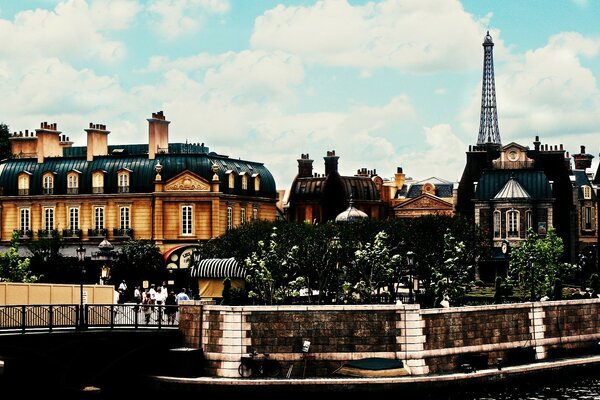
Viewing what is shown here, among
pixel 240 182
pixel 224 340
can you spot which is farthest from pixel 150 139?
pixel 224 340

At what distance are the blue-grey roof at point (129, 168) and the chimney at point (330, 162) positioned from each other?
29704mm

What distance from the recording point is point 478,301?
229 feet

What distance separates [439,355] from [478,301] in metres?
12.2

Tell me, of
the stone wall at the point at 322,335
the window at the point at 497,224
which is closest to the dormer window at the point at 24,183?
the window at the point at 497,224

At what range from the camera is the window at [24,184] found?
104 m

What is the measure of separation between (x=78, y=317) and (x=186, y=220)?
46.1 meters

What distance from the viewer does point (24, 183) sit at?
104m

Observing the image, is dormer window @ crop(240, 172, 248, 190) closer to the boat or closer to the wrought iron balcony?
the wrought iron balcony

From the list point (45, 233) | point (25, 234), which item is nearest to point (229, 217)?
point (45, 233)

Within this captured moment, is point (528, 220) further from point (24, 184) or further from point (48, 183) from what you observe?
point (24, 184)

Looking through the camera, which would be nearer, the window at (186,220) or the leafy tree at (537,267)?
the leafy tree at (537,267)

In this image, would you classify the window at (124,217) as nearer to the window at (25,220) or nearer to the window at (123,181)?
the window at (123,181)

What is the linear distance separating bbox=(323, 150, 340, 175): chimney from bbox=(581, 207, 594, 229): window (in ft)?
83.1

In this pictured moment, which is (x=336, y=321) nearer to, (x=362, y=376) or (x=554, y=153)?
A: (x=362, y=376)
